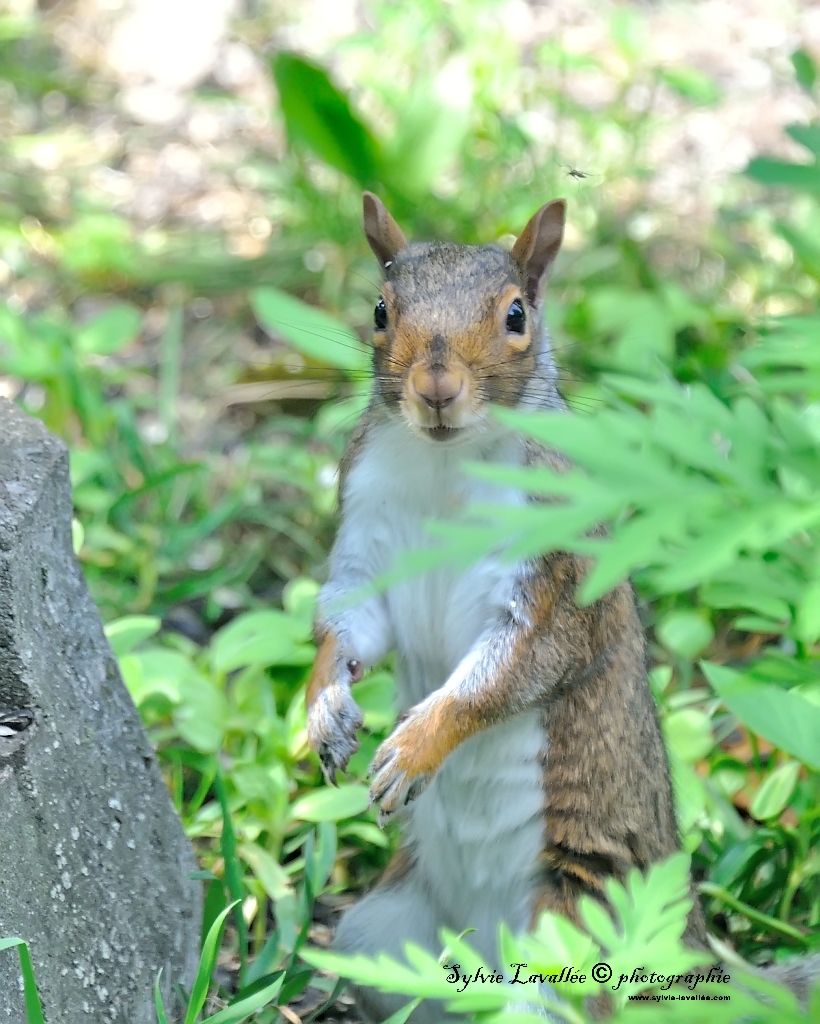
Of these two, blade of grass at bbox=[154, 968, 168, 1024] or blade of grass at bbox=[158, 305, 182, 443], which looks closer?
blade of grass at bbox=[154, 968, 168, 1024]

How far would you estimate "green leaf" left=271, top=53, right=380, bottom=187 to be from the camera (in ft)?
15.3

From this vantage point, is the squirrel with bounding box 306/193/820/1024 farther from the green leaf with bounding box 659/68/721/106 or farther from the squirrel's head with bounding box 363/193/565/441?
the green leaf with bounding box 659/68/721/106

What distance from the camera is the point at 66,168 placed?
5766mm

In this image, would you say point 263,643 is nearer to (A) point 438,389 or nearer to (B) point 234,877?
(B) point 234,877

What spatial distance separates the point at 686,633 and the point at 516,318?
1.02 meters

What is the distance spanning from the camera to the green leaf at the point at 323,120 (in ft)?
15.3

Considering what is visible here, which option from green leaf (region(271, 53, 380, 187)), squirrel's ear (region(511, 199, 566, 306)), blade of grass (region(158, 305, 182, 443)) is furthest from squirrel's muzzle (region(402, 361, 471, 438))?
green leaf (region(271, 53, 380, 187))

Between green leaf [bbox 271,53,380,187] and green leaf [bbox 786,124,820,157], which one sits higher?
green leaf [bbox 786,124,820,157]

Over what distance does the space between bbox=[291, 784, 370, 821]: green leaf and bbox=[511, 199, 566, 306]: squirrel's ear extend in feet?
3.14

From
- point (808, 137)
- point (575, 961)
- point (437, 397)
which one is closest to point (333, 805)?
point (437, 397)

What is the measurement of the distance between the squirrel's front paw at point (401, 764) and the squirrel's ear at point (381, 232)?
0.86 meters

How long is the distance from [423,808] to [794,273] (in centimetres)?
282

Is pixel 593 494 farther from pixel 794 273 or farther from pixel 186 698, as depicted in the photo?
pixel 794 273

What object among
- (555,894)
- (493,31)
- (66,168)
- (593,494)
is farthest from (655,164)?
(593,494)
